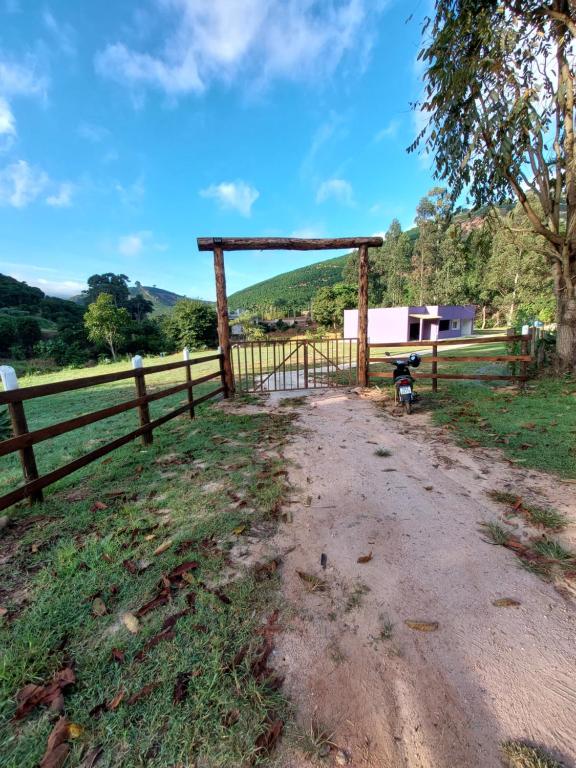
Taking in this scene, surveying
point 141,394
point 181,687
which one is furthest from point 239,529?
point 141,394

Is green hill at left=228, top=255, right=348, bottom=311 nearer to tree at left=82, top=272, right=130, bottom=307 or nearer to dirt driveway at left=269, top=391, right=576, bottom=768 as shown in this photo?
tree at left=82, top=272, right=130, bottom=307

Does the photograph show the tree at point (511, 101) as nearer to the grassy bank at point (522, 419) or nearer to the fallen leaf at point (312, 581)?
the grassy bank at point (522, 419)

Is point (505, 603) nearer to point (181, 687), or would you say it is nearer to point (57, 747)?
point (181, 687)

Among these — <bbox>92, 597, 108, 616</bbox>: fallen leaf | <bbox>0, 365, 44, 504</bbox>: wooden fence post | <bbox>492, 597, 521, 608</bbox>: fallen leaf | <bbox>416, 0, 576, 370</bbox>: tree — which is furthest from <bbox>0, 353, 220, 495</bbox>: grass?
<bbox>416, 0, 576, 370</bbox>: tree

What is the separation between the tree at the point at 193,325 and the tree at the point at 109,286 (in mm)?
28618

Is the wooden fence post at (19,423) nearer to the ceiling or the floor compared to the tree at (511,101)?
nearer to the floor

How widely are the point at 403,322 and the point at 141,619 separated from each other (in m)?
30.0

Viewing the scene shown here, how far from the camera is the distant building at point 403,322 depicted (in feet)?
94.0

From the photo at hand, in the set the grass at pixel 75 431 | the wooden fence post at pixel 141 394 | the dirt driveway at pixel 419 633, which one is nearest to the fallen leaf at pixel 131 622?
the dirt driveway at pixel 419 633

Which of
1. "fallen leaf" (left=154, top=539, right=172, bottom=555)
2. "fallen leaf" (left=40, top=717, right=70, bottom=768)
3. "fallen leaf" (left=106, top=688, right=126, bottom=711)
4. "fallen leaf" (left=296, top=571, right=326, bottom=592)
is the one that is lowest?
"fallen leaf" (left=296, top=571, right=326, bottom=592)

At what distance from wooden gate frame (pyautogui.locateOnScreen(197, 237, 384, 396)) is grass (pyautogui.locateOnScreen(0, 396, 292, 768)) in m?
4.37

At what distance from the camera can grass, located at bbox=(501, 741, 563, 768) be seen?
43.2 inches

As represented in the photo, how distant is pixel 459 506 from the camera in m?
2.71

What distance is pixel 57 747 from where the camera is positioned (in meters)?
1.17
